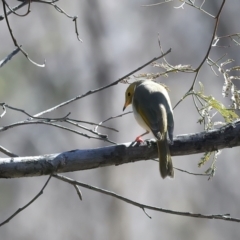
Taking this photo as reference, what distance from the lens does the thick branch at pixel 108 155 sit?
343cm

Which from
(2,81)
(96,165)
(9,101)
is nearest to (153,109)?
(96,165)

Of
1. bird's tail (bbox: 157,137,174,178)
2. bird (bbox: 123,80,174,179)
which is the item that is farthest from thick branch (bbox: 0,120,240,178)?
bird (bbox: 123,80,174,179)

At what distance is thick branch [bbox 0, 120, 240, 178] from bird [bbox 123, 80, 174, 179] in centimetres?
23

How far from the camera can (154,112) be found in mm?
4922

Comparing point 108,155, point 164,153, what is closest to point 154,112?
point 164,153

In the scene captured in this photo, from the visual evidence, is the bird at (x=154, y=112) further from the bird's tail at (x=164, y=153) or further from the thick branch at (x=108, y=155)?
the thick branch at (x=108, y=155)

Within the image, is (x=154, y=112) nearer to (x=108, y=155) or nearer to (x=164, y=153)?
(x=164, y=153)

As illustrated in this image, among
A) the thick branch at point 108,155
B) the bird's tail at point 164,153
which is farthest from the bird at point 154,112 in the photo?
the thick branch at point 108,155

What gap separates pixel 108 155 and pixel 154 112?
57.1 inches

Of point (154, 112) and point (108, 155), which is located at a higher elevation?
point (154, 112)

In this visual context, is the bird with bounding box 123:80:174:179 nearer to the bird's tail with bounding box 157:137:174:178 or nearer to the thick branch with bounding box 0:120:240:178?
the bird's tail with bounding box 157:137:174:178

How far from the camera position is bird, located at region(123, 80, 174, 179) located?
425 cm

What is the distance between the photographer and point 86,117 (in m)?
14.9

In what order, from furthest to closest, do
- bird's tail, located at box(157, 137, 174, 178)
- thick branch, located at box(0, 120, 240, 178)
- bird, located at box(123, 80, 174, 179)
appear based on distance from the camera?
bird, located at box(123, 80, 174, 179)
bird's tail, located at box(157, 137, 174, 178)
thick branch, located at box(0, 120, 240, 178)
